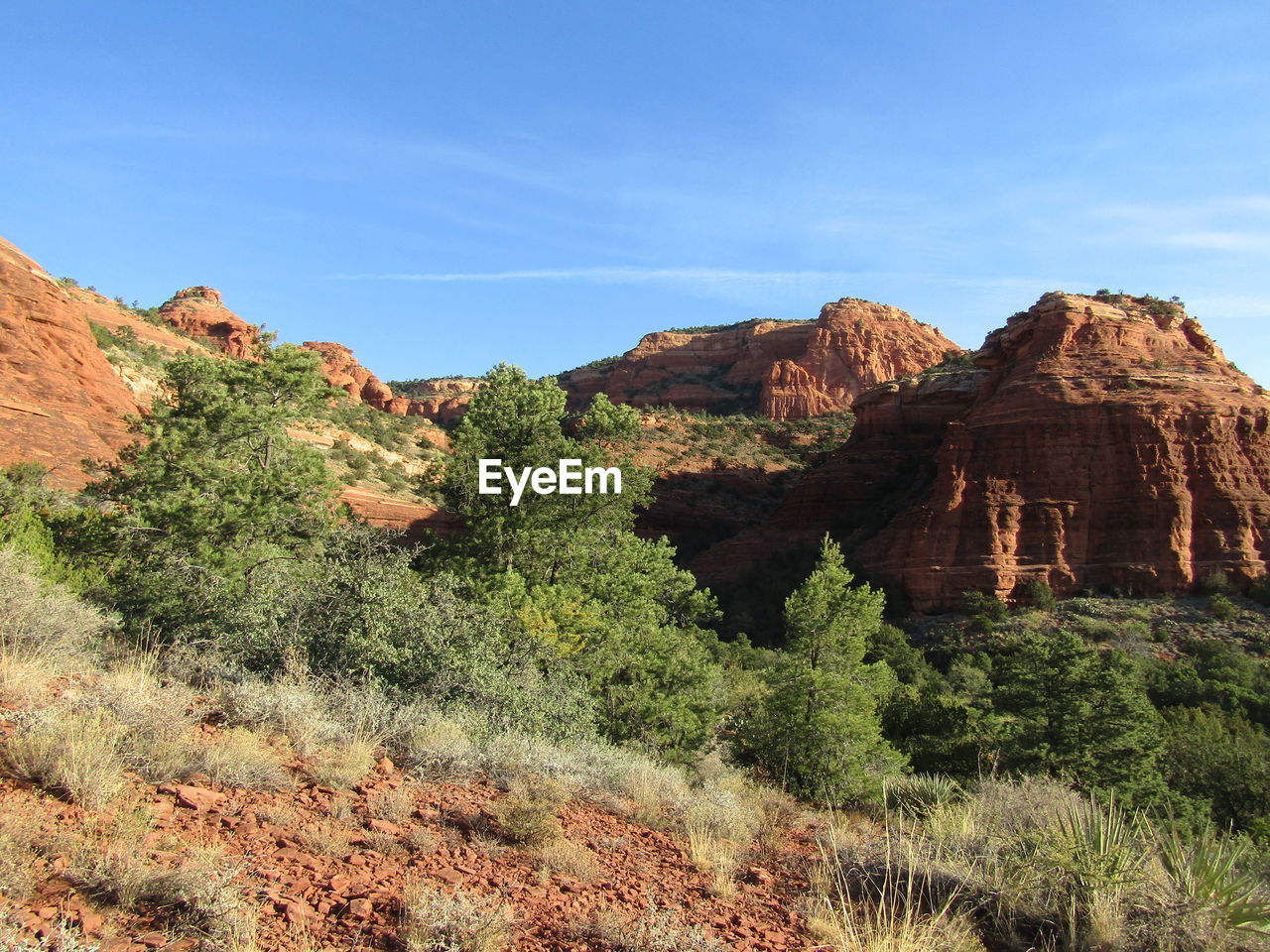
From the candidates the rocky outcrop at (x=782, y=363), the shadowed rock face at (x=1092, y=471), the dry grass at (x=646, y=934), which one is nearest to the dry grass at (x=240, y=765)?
the dry grass at (x=646, y=934)

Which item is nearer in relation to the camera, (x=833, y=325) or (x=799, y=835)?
(x=799, y=835)

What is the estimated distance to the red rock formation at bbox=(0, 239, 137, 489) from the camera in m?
21.5

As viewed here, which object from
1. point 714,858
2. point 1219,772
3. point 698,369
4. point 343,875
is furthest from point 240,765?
point 698,369

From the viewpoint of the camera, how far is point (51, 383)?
23.7 metres

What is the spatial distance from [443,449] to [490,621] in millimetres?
37910

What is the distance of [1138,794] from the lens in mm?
15289

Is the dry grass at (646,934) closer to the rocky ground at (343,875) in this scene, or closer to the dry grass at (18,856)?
the rocky ground at (343,875)

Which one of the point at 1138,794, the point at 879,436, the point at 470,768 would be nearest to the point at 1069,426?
the point at 879,436

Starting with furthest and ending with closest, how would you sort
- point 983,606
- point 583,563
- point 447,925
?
1. point 983,606
2. point 583,563
3. point 447,925

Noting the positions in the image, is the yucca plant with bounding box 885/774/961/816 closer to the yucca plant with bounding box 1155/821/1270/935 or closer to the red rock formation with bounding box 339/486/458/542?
the yucca plant with bounding box 1155/821/1270/935

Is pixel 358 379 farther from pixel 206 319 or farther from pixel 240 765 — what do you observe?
pixel 240 765

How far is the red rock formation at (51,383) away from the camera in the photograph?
21500mm

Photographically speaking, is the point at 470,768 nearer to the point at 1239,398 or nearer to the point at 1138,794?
the point at 1138,794

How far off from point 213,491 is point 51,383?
18.0 meters
